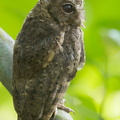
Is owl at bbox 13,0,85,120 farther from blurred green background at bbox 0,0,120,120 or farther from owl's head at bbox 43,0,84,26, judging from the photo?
blurred green background at bbox 0,0,120,120

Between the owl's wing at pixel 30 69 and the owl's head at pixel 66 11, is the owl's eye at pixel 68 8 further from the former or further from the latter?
the owl's wing at pixel 30 69

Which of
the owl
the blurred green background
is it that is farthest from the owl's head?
the blurred green background

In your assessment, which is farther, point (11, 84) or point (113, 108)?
point (113, 108)

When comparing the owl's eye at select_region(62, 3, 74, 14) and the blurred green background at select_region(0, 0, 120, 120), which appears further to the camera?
the blurred green background at select_region(0, 0, 120, 120)

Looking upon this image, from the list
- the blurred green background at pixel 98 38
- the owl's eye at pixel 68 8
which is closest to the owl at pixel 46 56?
the owl's eye at pixel 68 8

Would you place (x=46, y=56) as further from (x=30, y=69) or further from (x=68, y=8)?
(x=68, y=8)

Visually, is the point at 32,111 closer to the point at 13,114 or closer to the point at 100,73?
the point at 100,73

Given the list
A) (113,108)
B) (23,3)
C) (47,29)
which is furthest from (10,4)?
(113,108)

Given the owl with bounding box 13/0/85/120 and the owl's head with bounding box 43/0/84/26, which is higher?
the owl's head with bounding box 43/0/84/26
